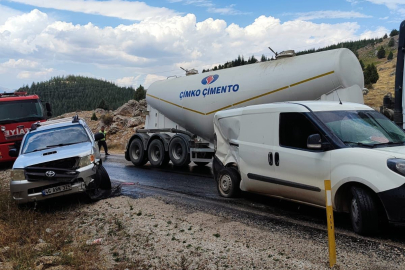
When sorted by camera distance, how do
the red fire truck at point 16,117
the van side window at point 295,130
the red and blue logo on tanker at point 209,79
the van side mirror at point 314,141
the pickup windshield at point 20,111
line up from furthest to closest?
the pickup windshield at point 20,111, the red fire truck at point 16,117, the red and blue logo on tanker at point 209,79, the van side window at point 295,130, the van side mirror at point 314,141

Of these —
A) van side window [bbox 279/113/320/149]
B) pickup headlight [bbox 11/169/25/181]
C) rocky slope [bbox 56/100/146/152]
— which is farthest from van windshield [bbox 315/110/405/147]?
rocky slope [bbox 56/100/146/152]

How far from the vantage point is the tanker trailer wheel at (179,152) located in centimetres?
1287

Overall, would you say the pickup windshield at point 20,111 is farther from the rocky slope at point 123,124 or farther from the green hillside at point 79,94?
the green hillside at point 79,94

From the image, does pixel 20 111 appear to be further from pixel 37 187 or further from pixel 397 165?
pixel 397 165

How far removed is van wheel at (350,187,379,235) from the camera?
480cm

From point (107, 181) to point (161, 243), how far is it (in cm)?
431

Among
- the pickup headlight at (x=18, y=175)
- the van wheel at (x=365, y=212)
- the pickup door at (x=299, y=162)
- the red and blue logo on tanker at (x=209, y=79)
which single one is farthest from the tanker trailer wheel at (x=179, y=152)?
the van wheel at (x=365, y=212)

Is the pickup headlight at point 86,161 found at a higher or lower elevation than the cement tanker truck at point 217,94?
lower

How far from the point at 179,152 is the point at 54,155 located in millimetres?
5743

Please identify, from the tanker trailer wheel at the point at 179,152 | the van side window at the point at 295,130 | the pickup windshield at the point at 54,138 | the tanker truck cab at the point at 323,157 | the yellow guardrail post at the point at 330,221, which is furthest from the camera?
the tanker trailer wheel at the point at 179,152

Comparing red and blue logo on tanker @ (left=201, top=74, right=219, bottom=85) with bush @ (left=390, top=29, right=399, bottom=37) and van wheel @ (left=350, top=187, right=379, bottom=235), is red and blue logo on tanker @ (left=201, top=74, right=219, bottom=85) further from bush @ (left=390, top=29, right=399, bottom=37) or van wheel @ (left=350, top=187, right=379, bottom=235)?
bush @ (left=390, top=29, right=399, bottom=37)

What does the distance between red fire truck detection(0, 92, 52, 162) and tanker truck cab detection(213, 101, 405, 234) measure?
422 inches

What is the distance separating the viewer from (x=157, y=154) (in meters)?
14.2

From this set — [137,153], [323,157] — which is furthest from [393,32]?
[323,157]
